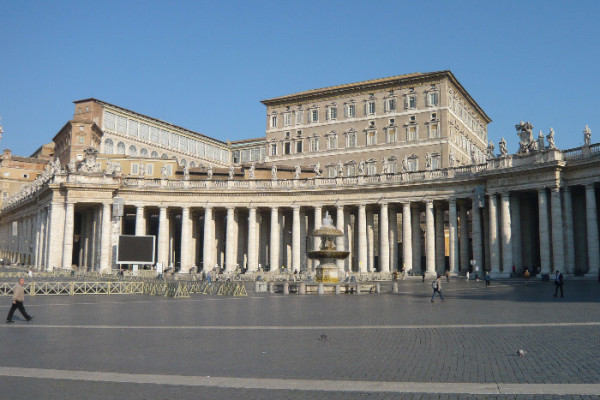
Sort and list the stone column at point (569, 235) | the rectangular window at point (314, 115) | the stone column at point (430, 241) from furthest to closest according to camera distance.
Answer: the rectangular window at point (314, 115), the stone column at point (430, 241), the stone column at point (569, 235)

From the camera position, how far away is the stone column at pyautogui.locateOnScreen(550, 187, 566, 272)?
49.7m

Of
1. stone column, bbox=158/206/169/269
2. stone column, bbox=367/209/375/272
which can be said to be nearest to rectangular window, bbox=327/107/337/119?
stone column, bbox=367/209/375/272

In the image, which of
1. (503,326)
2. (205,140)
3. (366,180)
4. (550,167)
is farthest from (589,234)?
(205,140)

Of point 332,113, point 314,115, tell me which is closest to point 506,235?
point 332,113

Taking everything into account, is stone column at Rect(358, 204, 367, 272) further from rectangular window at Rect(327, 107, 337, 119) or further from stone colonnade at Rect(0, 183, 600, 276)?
rectangular window at Rect(327, 107, 337, 119)

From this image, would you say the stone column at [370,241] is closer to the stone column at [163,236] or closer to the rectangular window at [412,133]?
the rectangular window at [412,133]

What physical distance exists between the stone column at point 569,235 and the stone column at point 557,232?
1.93 ft

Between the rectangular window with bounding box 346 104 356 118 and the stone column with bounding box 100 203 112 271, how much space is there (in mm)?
45583

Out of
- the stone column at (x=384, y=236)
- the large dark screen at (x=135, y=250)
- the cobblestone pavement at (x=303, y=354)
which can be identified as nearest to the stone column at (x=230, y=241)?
the large dark screen at (x=135, y=250)

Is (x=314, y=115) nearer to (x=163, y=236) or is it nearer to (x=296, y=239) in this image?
(x=296, y=239)

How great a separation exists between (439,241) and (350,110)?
1409 inches

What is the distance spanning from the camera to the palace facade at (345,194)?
173 ft

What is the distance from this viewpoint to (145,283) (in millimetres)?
38625

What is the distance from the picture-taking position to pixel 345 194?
2598 inches
